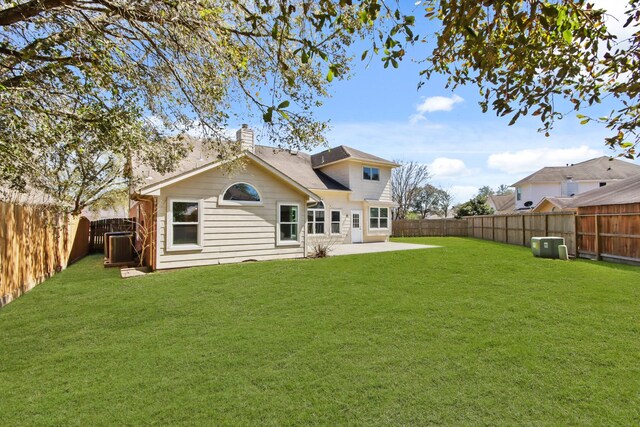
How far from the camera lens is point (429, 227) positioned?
2662 cm

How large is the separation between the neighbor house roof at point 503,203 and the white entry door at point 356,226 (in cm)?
2398

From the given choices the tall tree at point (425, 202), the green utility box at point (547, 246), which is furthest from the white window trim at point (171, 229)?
the tall tree at point (425, 202)

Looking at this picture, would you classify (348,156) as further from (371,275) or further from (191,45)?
(191,45)

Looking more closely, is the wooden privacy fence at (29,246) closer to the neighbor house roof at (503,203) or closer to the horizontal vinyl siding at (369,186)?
the horizontal vinyl siding at (369,186)

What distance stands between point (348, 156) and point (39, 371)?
16.5 meters

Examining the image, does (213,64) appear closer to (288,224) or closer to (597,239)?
(288,224)

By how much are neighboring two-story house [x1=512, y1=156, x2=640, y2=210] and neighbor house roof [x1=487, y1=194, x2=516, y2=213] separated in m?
4.27

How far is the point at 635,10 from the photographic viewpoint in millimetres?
2389

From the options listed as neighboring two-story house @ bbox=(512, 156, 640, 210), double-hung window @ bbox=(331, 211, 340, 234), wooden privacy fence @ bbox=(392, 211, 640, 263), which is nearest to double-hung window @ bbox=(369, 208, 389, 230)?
double-hung window @ bbox=(331, 211, 340, 234)

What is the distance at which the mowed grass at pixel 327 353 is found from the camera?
289 cm

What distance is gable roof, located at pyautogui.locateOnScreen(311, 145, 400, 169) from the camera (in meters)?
18.9

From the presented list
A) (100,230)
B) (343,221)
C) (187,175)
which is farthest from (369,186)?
(100,230)

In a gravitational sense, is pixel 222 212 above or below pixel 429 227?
above

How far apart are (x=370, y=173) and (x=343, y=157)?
7.51 feet
